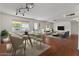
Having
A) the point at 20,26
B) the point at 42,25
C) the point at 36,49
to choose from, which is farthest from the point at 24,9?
the point at 36,49

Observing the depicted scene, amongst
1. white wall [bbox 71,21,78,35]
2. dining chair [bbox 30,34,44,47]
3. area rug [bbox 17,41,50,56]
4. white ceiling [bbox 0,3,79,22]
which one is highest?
white ceiling [bbox 0,3,79,22]

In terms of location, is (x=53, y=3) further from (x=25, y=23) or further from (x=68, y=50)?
(x=68, y=50)

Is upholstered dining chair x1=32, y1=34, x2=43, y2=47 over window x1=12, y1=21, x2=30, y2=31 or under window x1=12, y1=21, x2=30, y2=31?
under

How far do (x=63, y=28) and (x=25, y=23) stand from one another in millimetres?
641

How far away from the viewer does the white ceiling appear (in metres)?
2.09

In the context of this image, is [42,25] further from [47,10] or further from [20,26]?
[20,26]

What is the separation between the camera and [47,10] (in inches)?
83.4

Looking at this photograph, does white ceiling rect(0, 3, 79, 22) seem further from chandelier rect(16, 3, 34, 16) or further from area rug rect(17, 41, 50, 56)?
area rug rect(17, 41, 50, 56)

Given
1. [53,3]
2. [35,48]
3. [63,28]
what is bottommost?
[35,48]

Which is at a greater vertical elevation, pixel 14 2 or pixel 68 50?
pixel 14 2

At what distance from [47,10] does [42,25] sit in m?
0.26

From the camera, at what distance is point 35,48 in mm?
2148

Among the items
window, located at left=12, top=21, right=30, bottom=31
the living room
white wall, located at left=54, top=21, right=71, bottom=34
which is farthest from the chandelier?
white wall, located at left=54, top=21, right=71, bottom=34

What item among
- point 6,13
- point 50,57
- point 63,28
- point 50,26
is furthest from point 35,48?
point 6,13
